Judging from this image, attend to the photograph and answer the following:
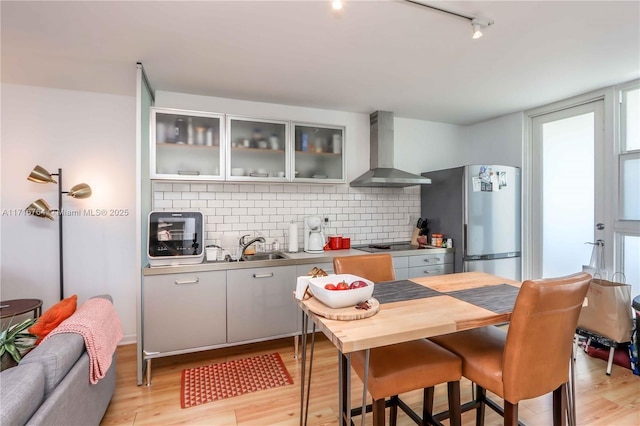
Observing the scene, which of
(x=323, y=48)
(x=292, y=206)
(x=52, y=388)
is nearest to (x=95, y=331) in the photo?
(x=52, y=388)

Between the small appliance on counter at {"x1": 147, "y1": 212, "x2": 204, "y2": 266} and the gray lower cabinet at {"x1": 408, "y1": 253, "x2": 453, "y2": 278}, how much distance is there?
208 centimetres

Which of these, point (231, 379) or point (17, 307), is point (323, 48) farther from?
point (17, 307)

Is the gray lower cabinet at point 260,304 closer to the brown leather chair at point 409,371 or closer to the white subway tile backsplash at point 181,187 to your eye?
the white subway tile backsplash at point 181,187

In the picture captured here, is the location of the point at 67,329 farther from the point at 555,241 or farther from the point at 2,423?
the point at 555,241

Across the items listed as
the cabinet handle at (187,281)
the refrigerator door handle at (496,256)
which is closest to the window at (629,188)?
the refrigerator door handle at (496,256)

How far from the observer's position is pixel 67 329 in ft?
5.10

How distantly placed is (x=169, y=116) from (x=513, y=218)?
12.1 feet

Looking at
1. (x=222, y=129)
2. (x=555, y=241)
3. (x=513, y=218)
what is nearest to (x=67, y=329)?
(x=222, y=129)

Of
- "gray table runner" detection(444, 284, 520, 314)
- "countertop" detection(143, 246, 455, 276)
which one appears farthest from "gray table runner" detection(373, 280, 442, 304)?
"countertop" detection(143, 246, 455, 276)

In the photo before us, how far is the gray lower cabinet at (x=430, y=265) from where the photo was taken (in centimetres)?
324

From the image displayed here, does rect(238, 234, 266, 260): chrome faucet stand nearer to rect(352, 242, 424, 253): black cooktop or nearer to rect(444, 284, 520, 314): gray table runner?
rect(352, 242, 424, 253): black cooktop

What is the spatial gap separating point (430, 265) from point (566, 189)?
1.62 m

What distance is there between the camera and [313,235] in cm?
322

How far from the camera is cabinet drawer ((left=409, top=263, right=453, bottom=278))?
3239 millimetres
